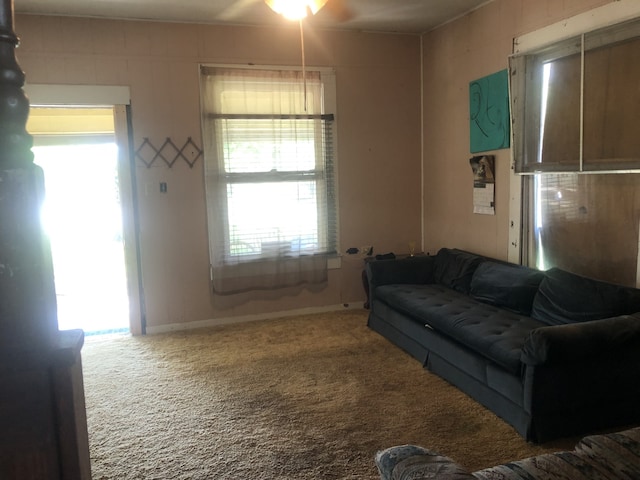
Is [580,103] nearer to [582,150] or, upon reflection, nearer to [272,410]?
[582,150]

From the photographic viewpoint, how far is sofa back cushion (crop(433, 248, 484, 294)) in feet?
13.0

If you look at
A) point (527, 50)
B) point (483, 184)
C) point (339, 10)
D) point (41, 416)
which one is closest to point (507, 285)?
point (483, 184)

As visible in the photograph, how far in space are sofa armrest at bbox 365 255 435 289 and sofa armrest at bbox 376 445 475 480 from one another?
2829 mm

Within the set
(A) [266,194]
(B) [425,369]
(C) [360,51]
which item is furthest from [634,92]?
(A) [266,194]

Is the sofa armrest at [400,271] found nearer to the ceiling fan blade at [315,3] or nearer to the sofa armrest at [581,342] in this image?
the sofa armrest at [581,342]

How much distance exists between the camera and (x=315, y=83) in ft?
15.4

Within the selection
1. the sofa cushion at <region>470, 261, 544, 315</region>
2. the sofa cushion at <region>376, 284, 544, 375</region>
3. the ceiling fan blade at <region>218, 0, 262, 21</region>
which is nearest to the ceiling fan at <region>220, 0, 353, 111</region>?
the ceiling fan blade at <region>218, 0, 262, 21</region>

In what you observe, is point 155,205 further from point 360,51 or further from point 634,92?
point 634,92

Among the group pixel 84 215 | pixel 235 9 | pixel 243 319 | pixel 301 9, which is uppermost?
pixel 235 9

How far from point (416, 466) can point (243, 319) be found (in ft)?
11.5

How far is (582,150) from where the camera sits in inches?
127

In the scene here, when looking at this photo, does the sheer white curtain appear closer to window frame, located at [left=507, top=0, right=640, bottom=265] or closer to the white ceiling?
the white ceiling

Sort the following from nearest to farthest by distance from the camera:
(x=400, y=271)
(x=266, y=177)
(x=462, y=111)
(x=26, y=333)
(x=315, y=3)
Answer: (x=26, y=333) → (x=315, y=3) → (x=400, y=271) → (x=462, y=111) → (x=266, y=177)

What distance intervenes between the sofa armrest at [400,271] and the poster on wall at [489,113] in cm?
107
